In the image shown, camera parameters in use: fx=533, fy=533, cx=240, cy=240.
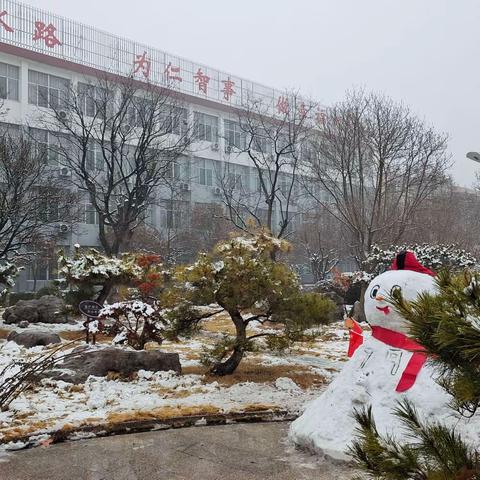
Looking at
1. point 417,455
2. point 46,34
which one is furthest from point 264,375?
point 46,34

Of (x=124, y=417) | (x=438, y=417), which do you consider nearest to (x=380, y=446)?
(x=438, y=417)

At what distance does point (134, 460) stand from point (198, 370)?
379cm

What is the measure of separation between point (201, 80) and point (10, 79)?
10.3m

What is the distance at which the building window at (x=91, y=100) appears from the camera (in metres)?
20.0

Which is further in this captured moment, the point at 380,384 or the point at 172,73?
the point at 172,73

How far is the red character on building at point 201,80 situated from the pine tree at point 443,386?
2999 cm

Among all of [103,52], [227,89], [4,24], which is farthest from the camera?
[227,89]

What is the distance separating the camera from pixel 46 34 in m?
25.3

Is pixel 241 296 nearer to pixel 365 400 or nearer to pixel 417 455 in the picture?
pixel 365 400

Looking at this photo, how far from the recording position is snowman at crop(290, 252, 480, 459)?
4891 mm

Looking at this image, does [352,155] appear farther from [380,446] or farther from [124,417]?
[380,446]

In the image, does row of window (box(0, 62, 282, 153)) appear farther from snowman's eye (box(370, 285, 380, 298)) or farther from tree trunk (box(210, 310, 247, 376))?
snowman's eye (box(370, 285, 380, 298))

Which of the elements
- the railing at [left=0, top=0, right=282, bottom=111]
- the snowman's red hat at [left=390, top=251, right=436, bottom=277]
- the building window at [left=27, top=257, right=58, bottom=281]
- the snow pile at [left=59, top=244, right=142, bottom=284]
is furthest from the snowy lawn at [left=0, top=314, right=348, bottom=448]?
the railing at [left=0, top=0, right=282, bottom=111]

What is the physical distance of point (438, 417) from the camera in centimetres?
472
